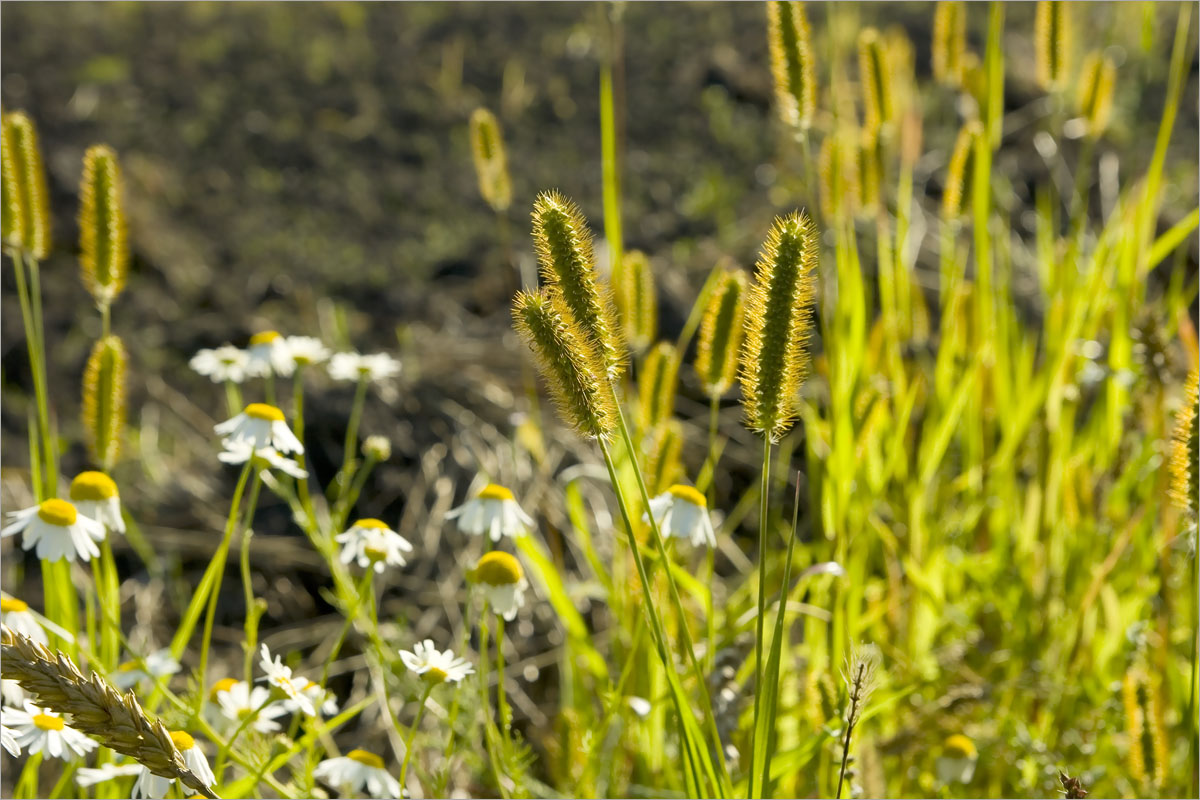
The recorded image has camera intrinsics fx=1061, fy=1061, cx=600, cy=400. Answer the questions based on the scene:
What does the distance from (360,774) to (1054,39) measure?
5.88 feet

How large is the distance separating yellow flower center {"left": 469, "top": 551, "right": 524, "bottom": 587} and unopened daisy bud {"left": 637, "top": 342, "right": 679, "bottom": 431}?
0.36 metres

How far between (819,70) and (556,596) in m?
3.57

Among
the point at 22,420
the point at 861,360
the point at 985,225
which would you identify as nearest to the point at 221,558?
the point at 861,360

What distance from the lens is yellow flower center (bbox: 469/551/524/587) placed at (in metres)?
1.32

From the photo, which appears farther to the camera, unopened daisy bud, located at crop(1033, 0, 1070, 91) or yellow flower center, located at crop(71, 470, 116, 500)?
unopened daisy bud, located at crop(1033, 0, 1070, 91)

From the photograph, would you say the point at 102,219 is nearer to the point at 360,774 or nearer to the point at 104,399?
the point at 104,399

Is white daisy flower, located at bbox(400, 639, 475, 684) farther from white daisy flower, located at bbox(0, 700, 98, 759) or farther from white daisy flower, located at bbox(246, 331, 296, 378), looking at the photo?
white daisy flower, located at bbox(246, 331, 296, 378)

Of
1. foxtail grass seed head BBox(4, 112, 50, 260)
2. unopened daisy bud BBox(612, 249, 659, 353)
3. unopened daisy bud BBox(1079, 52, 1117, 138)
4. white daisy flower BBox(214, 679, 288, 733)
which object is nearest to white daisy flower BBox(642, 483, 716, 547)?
unopened daisy bud BBox(612, 249, 659, 353)

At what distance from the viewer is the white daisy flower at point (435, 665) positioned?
1.19 meters

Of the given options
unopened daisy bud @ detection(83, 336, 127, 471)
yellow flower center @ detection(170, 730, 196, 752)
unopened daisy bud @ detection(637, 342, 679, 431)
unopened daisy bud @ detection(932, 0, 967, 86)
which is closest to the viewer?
yellow flower center @ detection(170, 730, 196, 752)

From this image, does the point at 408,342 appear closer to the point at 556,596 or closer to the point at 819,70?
the point at 556,596

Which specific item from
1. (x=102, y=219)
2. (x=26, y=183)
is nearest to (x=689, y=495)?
(x=102, y=219)

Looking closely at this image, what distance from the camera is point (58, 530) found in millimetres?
1343

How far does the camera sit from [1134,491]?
2477 millimetres
